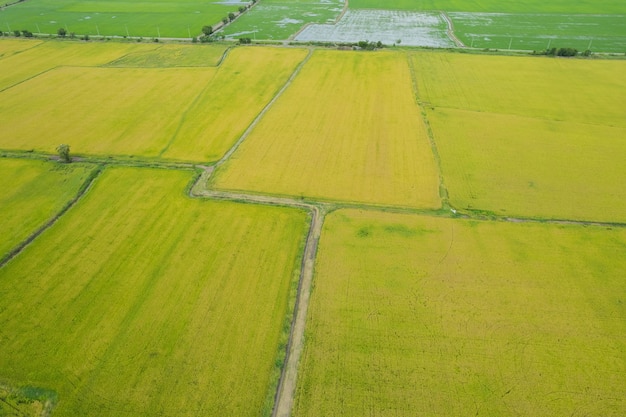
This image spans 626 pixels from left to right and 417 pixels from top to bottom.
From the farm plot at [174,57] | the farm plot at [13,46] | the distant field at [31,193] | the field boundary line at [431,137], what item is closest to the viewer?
the distant field at [31,193]

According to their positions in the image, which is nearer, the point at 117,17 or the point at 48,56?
the point at 48,56

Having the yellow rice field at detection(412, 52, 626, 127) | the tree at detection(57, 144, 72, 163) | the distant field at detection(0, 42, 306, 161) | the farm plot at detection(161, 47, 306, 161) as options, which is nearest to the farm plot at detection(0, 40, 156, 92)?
the distant field at detection(0, 42, 306, 161)

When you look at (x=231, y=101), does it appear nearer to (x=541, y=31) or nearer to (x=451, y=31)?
(x=451, y=31)

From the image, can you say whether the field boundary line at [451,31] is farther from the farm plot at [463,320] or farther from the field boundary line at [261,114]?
the farm plot at [463,320]

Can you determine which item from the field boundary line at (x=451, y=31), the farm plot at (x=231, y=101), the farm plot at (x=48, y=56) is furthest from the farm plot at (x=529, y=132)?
the farm plot at (x=48, y=56)

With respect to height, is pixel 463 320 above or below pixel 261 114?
below

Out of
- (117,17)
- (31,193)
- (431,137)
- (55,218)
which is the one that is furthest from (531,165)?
(117,17)
